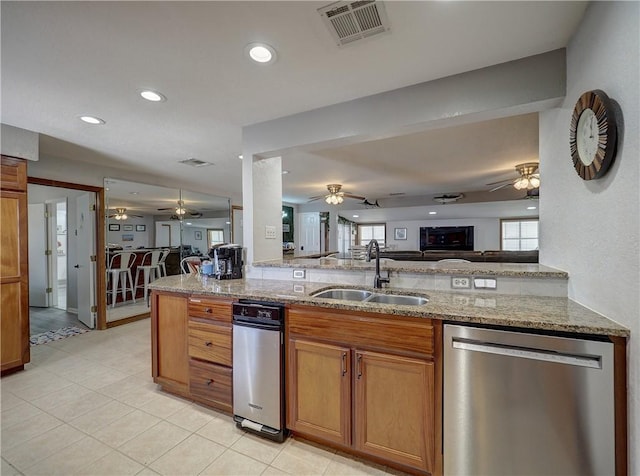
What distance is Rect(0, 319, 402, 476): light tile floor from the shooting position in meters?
1.61

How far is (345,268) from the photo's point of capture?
7.70 feet

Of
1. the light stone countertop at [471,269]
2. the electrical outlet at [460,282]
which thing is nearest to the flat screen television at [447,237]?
the light stone countertop at [471,269]

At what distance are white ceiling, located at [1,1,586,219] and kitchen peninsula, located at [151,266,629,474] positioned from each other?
1392 mm

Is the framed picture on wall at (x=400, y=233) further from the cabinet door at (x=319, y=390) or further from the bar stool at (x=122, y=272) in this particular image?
the cabinet door at (x=319, y=390)

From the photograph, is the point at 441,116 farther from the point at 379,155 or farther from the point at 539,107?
the point at 379,155

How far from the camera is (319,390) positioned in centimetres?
171

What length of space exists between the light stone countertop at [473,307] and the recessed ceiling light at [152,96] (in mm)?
1479

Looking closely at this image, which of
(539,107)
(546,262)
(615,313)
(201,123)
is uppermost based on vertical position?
(201,123)

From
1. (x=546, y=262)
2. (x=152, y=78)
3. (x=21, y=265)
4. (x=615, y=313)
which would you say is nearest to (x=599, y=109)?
(x=615, y=313)

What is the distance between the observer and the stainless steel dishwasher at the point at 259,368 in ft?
5.97

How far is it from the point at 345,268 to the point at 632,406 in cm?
165

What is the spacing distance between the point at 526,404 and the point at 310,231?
773cm

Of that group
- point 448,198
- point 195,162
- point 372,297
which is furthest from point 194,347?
point 448,198

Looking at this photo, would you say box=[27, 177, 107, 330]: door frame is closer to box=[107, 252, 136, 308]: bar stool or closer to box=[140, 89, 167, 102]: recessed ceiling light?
box=[107, 252, 136, 308]: bar stool
